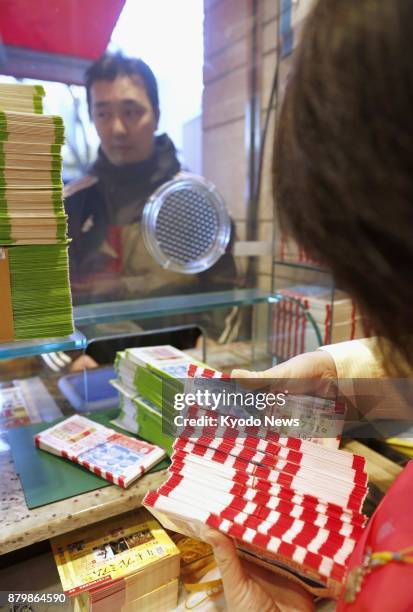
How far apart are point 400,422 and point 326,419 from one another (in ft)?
0.68

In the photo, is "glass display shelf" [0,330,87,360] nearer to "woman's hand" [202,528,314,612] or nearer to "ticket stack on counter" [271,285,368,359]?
"woman's hand" [202,528,314,612]

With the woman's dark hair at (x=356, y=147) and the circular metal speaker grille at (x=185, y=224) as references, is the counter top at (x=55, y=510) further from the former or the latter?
the circular metal speaker grille at (x=185, y=224)

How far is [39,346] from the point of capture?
2.97ft

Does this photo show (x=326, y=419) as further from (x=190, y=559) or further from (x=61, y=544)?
(x=61, y=544)

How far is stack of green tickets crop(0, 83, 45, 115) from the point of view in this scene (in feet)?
2.57

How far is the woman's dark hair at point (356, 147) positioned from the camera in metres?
0.38

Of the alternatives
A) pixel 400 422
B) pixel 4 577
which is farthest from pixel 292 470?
pixel 4 577

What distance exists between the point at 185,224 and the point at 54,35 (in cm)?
73

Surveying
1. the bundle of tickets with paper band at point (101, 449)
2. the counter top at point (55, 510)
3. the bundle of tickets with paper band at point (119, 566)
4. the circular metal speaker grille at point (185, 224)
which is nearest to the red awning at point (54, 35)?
the circular metal speaker grille at point (185, 224)

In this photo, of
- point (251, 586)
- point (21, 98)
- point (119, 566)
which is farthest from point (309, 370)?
point (21, 98)

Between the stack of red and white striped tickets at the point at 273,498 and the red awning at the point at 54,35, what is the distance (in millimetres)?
1249

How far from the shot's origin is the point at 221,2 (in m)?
1.66

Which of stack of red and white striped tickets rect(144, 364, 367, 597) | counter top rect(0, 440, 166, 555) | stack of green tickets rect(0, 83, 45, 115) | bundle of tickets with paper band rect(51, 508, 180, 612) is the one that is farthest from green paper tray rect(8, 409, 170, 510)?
stack of green tickets rect(0, 83, 45, 115)

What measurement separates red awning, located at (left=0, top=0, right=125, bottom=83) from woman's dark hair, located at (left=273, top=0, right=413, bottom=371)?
124 cm
